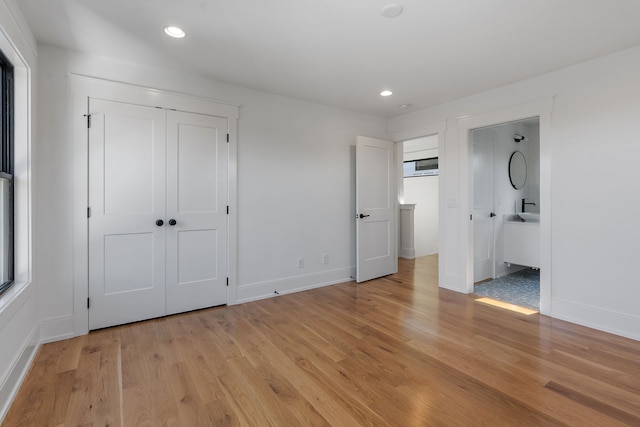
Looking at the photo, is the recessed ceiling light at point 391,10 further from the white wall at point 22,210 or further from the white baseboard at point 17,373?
the white baseboard at point 17,373

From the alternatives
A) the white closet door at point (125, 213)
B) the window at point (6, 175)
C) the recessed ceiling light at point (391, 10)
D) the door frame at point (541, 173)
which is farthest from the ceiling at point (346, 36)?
the white closet door at point (125, 213)

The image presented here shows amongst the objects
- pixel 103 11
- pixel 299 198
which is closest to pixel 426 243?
pixel 299 198

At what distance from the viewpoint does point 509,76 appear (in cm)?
308

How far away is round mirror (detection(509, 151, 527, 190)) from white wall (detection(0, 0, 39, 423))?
18.5 ft

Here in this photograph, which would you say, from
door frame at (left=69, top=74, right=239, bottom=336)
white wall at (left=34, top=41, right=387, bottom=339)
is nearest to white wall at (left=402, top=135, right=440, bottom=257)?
white wall at (left=34, top=41, right=387, bottom=339)

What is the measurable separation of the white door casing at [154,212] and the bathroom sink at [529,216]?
4400 mm

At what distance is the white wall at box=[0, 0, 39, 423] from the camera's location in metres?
1.88

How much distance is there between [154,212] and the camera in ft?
9.44

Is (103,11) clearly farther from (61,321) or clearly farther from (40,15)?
(61,321)

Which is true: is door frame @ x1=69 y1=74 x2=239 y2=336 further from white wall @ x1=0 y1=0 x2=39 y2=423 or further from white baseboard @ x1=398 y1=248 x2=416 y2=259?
white baseboard @ x1=398 y1=248 x2=416 y2=259

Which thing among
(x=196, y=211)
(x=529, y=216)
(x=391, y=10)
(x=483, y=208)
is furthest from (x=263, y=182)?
(x=529, y=216)

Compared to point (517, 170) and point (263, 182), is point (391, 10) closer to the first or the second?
point (263, 182)

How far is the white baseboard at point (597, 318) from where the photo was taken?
2531 millimetres

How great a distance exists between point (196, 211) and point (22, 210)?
4.20 feet
